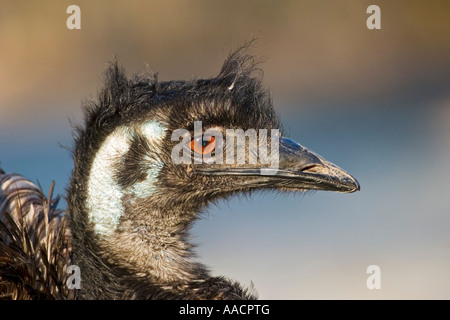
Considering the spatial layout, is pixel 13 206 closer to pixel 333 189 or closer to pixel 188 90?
pixel 188 90

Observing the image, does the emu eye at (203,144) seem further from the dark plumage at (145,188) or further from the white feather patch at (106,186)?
the white feather patch at (106,186)

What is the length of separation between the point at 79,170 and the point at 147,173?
0.31 m

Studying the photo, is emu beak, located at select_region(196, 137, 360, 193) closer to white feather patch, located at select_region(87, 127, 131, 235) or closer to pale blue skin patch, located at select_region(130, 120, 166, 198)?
pale blue skin patch, located at select_region(130, 120, 166, 198)

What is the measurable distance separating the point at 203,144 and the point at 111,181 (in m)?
0.42

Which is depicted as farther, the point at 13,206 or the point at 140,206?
the point at 13,206

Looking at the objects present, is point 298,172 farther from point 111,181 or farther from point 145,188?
point 111,181

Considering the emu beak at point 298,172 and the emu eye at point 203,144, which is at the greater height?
the emu eye at point 203,144

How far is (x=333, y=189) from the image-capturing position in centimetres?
340

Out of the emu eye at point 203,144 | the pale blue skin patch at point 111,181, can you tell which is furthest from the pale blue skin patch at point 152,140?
the emu eye at point 203,144

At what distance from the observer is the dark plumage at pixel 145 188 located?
10.9ft

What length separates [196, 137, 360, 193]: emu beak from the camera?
3377 mm
